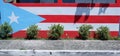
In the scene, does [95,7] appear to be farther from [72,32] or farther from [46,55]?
[46,55]

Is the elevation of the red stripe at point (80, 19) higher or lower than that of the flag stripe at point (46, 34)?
higher

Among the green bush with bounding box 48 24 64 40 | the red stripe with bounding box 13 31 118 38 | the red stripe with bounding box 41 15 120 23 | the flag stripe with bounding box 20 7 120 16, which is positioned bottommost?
the red stripe with bounding box 13 31 118 38

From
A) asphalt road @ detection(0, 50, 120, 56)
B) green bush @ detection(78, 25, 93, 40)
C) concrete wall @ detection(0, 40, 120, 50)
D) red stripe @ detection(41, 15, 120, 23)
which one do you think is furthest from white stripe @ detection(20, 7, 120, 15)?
asphalt road @ detection(0, 50, 120, 56)

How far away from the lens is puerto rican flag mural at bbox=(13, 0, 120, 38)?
13.6 m

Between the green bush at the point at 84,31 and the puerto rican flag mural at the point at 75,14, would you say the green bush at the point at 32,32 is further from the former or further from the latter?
the green bush at the point at 84,31

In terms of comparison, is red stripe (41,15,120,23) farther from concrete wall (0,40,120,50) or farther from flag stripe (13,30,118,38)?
concrete wall (0,40,120,50)

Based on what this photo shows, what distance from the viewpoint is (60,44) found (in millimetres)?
12367

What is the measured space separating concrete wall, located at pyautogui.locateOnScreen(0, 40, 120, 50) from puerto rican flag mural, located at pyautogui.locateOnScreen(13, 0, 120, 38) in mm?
1137

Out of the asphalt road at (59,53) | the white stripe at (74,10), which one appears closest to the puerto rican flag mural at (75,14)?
the white stripe at (74,10)

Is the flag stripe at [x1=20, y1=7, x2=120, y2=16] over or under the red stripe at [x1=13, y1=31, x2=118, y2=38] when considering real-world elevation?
over

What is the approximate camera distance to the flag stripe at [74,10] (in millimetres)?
13641

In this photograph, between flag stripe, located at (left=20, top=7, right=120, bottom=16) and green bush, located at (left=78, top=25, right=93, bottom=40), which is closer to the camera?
green bush, located at (left=78, top=25, right=93, bottom=40)

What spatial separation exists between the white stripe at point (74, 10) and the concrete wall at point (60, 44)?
140cm

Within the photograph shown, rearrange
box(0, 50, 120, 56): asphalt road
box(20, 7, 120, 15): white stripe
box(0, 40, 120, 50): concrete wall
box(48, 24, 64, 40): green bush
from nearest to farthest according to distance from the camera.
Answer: box(0, 50, 120, 56): asphalt road → box(0, 40, 120, 50): concrete wall → box(48, 24, 64, 40): green bush → box(20, 7, 120, 15): white stripe
